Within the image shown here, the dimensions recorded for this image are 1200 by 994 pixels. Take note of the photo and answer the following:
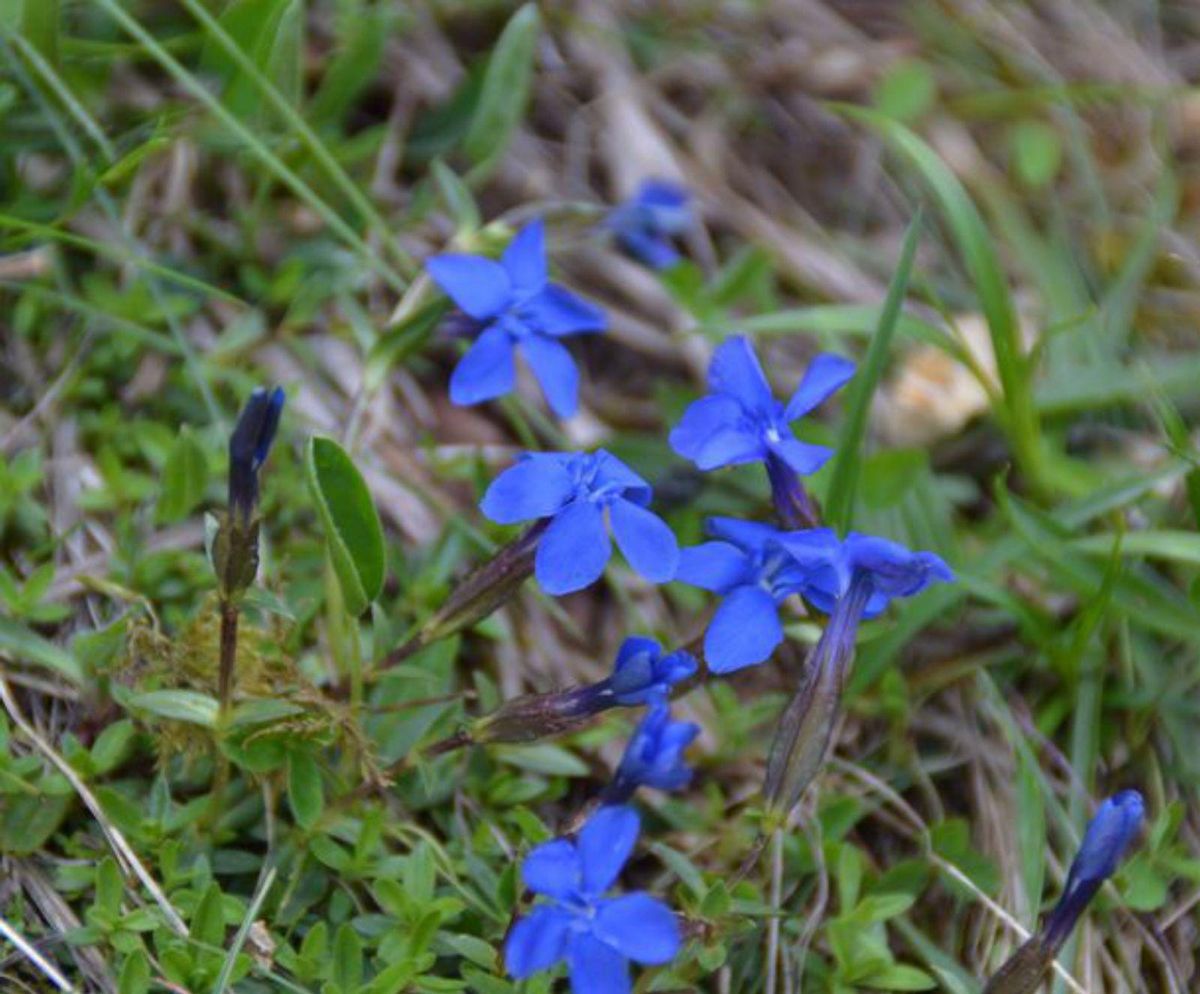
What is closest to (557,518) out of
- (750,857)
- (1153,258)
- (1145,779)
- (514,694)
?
(750,857)

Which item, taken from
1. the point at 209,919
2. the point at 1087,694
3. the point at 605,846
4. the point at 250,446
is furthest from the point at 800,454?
the point at 209,919

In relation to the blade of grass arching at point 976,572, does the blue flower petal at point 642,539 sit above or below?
above

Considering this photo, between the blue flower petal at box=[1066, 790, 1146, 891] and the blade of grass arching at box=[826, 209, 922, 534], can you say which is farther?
the blade of grass arching at box=[826, 209, 922, 534]

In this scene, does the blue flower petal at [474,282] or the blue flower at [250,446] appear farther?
the blue flower petal at [474,282]

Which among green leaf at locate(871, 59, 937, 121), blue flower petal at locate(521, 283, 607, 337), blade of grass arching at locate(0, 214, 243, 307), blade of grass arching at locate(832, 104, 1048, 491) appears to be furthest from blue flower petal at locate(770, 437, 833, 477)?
green leaf at locate(871, 59, 937, 121)

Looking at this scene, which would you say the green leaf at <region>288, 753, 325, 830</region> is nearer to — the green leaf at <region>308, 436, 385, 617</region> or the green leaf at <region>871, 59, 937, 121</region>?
the green leaf at <region>308, 436, 385, 617</region>

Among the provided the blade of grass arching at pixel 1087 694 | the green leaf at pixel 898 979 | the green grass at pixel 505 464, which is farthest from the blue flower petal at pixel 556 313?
the green leaf at pixel 898 979

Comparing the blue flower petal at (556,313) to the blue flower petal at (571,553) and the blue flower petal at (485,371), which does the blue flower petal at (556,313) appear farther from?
the blue flower petal at (571,553)
